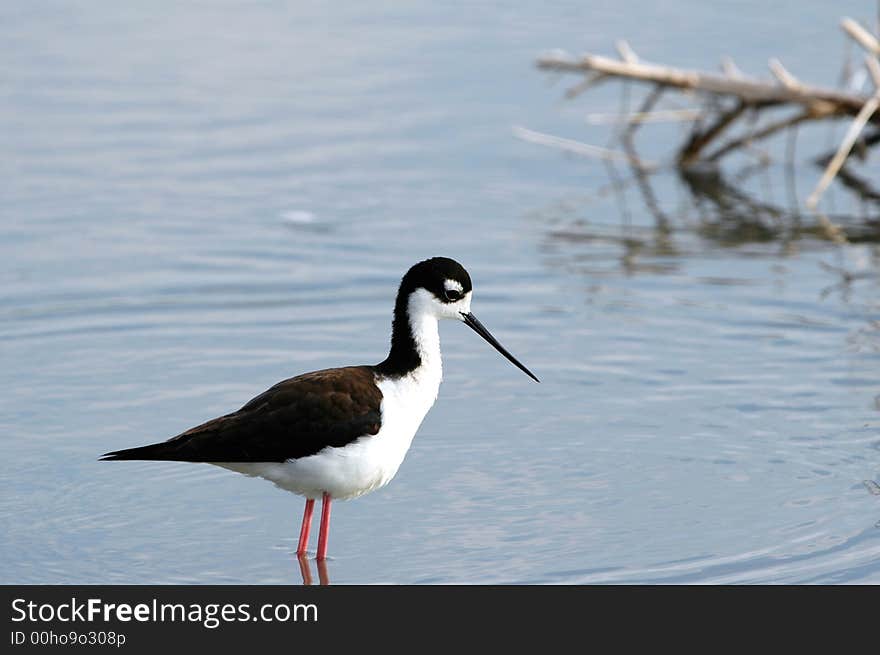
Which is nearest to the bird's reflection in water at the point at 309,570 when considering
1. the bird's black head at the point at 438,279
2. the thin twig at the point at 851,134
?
the bird's black head at the point at 438,279

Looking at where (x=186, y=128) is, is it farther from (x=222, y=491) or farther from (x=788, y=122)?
(x=222, y=491)

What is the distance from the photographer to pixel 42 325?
9.79 meters

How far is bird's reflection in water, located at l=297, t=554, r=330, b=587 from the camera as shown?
6590 millimetres

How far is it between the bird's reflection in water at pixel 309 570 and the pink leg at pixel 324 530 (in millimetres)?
34

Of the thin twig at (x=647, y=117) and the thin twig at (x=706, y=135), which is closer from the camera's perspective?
the thin twig at (x=647, y=117)

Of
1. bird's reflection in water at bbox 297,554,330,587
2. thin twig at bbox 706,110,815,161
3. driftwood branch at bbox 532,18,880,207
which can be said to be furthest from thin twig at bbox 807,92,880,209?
bird's reflection in water at bbox 297,554,330,587

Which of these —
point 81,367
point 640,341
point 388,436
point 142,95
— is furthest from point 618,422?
point 142,95

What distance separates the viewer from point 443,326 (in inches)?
402

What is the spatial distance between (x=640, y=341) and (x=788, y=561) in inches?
119

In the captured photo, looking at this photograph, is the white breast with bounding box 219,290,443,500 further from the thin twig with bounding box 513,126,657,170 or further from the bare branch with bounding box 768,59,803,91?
the thin twig with bounding box 513,126,657,170

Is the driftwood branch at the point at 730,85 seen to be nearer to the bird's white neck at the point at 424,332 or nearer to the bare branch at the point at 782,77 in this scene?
the bare branch at the point at 782,77

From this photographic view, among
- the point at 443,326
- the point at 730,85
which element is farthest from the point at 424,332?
the point at 730,85

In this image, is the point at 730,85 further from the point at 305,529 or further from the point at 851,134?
the point at 305,529

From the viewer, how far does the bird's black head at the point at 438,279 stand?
7012 mm
